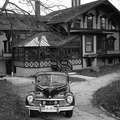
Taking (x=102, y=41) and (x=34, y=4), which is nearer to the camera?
(x=34, y=4)

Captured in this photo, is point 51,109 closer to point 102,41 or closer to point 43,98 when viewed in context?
point 43,98

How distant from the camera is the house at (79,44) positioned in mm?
25781

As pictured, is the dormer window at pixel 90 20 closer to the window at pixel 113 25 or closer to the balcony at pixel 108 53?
the balcony at pixel 108 53

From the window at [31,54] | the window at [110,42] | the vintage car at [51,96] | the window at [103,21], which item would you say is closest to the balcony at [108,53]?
the window at [110,42]

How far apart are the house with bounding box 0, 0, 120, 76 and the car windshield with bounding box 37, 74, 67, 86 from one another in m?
14.7

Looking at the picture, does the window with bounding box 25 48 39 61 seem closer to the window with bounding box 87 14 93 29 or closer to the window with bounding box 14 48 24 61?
the window with bounding box 14 48 24 61

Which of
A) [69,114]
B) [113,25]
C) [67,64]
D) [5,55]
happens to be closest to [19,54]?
[5,55]

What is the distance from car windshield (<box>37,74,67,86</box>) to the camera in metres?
8.89

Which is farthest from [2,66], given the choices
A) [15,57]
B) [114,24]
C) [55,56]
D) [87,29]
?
[114,24]

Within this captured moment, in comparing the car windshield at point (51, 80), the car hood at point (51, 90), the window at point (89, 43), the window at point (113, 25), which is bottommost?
Answer: the car hood at point (51, 90)

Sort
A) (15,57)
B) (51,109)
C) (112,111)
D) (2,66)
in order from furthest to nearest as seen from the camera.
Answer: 1. (2,66)
2. (15,57)
3. (112,111)
4. (51,109)

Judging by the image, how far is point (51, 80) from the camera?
8953 mm

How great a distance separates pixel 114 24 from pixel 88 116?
25.7 metres

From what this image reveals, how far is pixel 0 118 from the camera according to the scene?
22.8 ft
